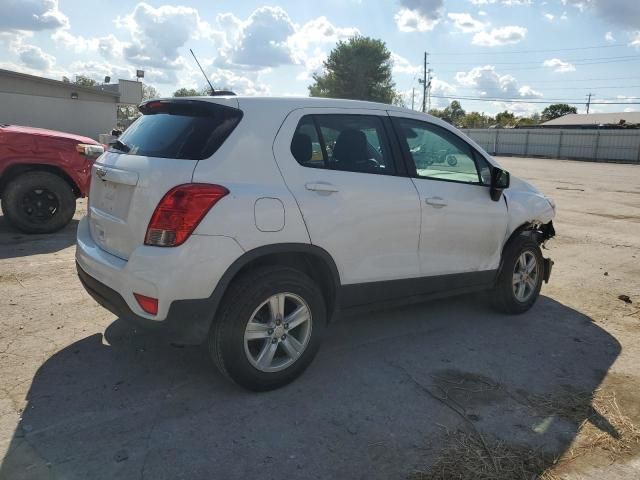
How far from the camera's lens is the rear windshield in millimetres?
3115

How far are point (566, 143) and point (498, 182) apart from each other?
145 feet

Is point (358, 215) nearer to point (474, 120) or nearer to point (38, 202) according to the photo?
point (38, 202)

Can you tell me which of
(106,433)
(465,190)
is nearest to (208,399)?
(106,433)

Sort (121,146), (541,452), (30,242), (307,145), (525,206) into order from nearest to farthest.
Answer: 1. (541,452)
2. (307,145)
3. (121,146)
4. (525,206)
5. (30,242)

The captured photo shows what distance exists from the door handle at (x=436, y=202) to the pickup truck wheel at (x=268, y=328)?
1.18 meters

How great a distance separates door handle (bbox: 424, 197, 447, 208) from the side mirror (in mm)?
630

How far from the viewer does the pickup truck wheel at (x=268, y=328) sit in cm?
314

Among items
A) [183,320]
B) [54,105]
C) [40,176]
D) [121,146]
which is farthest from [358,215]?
[54,105]

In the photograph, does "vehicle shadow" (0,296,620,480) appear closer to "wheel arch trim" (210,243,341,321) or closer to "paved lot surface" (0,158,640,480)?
"paved lot surface" (0,158,640,480)

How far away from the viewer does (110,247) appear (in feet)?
11.0

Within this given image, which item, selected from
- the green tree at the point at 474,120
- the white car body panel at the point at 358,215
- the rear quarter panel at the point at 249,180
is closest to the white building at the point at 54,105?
the rear quarter panel at the point at 249,180

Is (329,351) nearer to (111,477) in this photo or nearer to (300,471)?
(300,471)

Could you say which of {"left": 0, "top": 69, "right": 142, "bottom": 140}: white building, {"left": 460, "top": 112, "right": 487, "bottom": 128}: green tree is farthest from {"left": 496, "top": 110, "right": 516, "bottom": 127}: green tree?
{"left": 0, "top": 69, "right": 142, "bottom": 140}: white building

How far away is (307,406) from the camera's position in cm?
326
